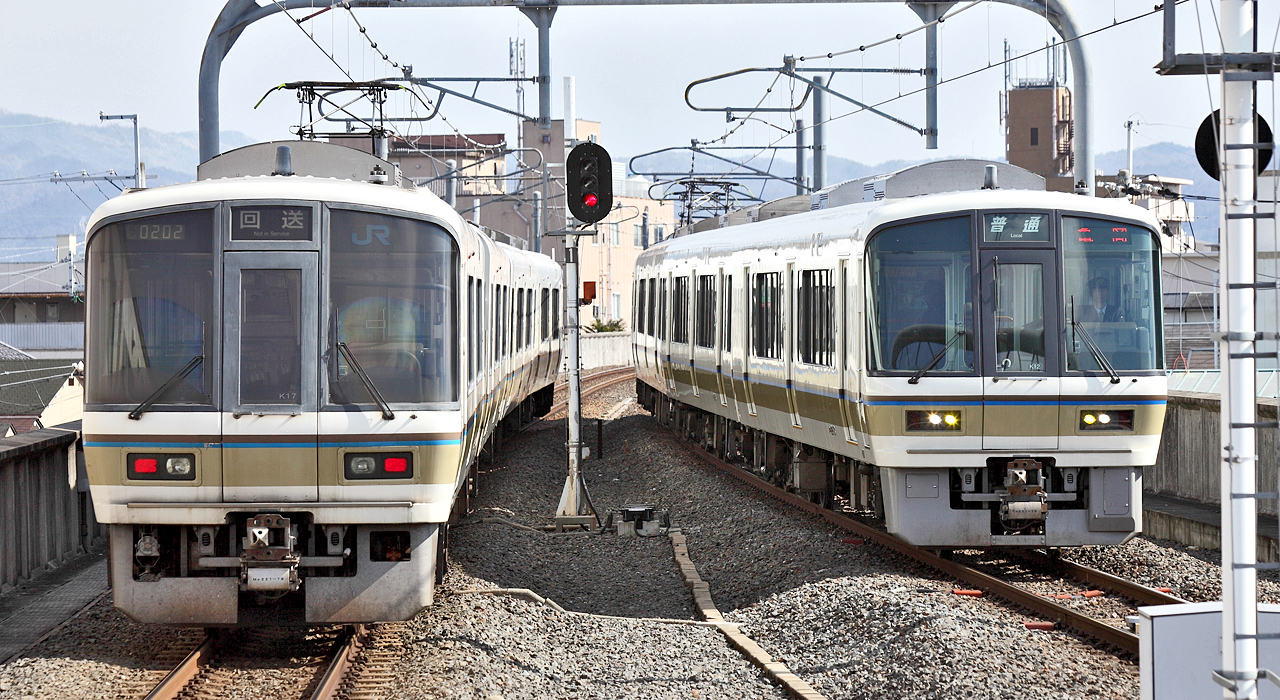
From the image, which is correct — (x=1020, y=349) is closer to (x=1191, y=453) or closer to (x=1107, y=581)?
(x=1107, y=581)

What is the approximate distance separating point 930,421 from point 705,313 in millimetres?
7910

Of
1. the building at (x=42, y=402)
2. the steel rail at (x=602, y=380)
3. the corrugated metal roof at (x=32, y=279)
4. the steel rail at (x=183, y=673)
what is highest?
the corrugated metal roof at (x=32, y=279)

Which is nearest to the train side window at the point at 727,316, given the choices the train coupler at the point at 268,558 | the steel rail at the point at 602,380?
the train coupler at the point at 268,558

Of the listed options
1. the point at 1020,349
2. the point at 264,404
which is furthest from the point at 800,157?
the point at 264,404

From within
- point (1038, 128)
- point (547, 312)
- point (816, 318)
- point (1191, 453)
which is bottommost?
point (1191, 453)

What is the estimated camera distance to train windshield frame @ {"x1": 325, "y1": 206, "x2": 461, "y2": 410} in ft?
26.6

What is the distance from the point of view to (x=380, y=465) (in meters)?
8.09

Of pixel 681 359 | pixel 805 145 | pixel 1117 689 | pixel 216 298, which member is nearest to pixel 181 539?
pixel 216 298

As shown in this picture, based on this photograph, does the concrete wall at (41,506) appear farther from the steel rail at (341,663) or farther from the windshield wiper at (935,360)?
the windshield wiper at (935,360)

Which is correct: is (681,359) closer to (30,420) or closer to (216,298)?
(30,420)

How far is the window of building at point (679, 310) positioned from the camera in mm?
19969

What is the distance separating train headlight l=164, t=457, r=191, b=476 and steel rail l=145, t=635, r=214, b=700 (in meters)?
1.01

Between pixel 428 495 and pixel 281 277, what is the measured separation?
1509mm

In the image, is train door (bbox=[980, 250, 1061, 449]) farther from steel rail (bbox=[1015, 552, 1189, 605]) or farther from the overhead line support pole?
the overhead line support pole
